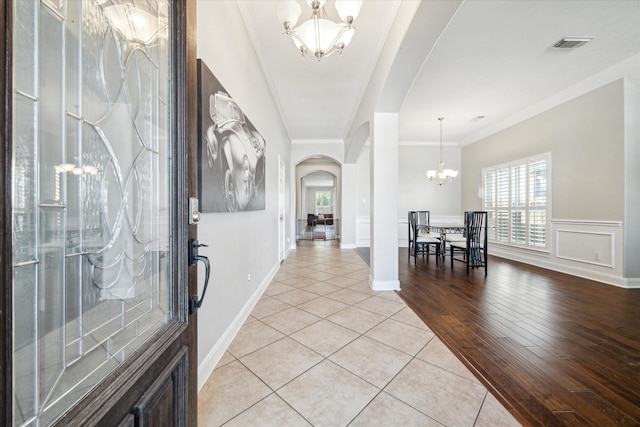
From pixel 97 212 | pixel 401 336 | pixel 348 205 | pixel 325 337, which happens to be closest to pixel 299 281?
pixel 325 337

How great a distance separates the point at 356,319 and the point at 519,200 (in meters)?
5.03

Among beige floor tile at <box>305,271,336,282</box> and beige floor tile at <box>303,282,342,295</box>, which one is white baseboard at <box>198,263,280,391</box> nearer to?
beige floor tile at <box>303,282,342,295</box>

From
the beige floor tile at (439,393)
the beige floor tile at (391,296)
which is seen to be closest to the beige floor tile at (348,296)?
the beige floor tile at (391,296)

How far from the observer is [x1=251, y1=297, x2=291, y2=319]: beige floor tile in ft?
8.87

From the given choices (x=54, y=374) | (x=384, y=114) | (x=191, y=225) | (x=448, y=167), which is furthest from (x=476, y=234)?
(x=54, y=374)

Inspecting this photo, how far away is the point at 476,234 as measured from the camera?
14.8ft

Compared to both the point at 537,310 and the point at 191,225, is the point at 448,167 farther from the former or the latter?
the point at 191,225

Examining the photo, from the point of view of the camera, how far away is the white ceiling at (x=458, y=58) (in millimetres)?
2473

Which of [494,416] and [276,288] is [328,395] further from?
[276,288]

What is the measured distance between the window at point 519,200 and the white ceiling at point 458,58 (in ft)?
3.72

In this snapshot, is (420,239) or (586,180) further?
(420,239)

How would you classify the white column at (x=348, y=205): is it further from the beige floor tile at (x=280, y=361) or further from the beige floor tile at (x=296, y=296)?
the beige floor tile at (x=280, y=361)

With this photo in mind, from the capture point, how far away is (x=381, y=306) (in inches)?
116

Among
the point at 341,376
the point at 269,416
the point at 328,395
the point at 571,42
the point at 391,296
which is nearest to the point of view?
the point at 269,416
